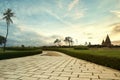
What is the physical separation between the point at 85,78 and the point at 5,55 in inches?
661

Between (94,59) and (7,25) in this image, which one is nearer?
(94,59)

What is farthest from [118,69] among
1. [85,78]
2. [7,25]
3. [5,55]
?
[7,25]

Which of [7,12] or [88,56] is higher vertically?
[7,12]

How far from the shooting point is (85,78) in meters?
8.67

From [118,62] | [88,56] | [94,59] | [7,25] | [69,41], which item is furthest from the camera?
[69,41]

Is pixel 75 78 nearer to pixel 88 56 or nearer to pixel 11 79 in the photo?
pixel 11 79

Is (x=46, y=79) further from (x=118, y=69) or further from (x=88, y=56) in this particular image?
(x=88, y=56)

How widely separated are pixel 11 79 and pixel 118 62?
292 inches

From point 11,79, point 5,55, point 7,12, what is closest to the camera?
point 11,79

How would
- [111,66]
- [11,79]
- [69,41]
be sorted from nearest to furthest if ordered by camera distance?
[11,79]
[111,66]
[69,41]

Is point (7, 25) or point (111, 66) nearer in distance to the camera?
point (111, 66)

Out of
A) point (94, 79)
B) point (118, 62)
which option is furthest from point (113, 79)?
point (118, 62)

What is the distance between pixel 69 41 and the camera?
14612 cm

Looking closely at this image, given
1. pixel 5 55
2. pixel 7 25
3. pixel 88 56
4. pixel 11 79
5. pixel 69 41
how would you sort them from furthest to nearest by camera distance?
1. pixel 69 41
2. pixel 7 25
3. pixel 5 55
4. pixel 88 56
5. pixel 11 79
